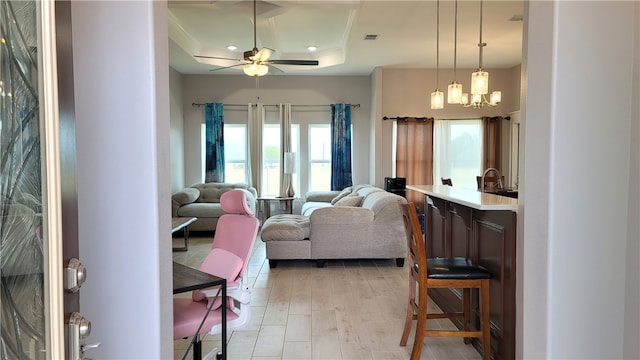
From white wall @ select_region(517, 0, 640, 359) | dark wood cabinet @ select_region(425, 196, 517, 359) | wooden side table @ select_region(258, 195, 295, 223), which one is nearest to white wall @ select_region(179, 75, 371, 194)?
wooden side table @ select_region(258, 195, 295, 223)

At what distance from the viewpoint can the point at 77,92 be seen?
1.19 m

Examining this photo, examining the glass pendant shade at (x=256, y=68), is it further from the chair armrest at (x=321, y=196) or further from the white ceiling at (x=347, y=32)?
the chair armrest at (x=321, y=196)

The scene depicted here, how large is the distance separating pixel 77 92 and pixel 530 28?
1497 millimetres

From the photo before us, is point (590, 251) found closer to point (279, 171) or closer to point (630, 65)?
point (630, 65)

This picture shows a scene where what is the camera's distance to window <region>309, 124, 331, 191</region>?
806 centimetres

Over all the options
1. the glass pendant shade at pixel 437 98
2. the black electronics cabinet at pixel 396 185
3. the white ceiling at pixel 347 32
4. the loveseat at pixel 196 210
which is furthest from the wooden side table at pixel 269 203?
the glass pendant shade at pixel 437 98

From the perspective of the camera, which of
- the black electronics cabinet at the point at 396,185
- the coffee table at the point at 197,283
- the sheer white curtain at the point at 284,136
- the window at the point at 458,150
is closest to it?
the coffee table at the point at 197,283

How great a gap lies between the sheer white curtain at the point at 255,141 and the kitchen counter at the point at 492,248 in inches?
199

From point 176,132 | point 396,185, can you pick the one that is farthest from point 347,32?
point 176,132

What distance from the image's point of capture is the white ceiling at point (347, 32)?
4527 mm

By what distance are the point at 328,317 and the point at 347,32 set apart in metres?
4.07

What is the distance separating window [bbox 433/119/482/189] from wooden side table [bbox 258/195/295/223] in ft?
9.14

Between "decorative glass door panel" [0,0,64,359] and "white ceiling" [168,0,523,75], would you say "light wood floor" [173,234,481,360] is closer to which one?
"decorative glass door panel" [0,0,64,359]

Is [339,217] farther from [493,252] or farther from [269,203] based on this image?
[269,203]
